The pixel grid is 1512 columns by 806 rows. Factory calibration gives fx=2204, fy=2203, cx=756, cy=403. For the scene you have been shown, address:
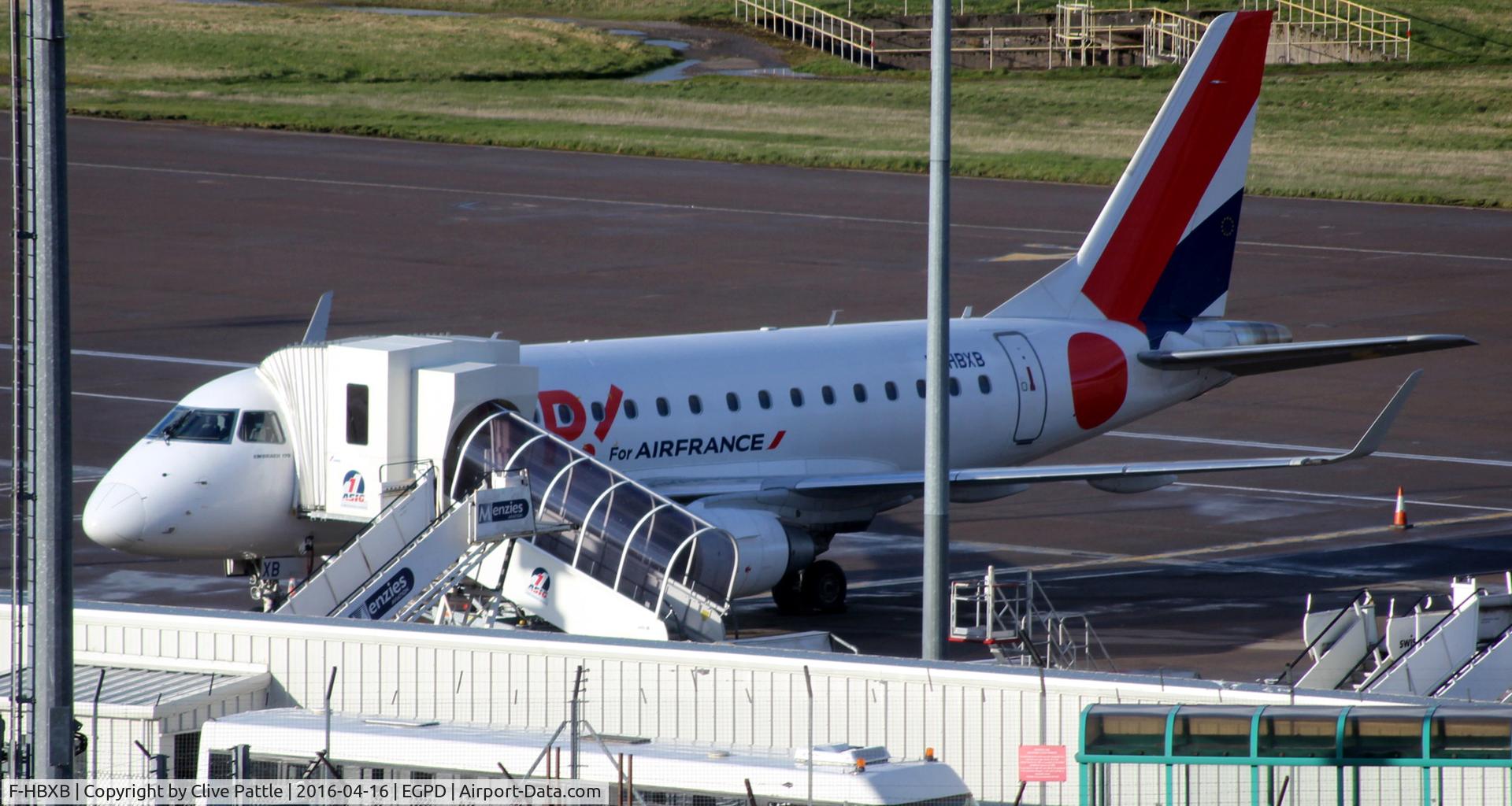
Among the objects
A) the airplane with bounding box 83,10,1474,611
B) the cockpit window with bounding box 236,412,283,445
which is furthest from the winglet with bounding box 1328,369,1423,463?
the cockpit window with bounding box 236,412,283,445

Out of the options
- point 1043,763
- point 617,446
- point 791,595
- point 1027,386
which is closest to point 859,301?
point 1027,386

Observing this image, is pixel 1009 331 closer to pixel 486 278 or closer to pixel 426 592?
pixel 426 592

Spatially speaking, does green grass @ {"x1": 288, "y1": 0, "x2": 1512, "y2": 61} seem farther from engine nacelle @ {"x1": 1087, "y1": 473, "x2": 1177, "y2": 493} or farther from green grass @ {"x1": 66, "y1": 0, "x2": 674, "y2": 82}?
engine nacelle @ {"x1": 1087, "y1": 473, "x2": 1177, "y2": 493}

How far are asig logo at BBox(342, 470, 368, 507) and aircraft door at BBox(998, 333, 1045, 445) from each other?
1278 centimetres

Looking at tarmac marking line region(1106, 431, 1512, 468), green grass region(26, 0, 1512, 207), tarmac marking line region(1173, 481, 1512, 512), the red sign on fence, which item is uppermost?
green grass region(26, 0, 1512, 207)

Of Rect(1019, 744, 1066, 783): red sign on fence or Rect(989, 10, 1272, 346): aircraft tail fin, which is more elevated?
Rect(989, 10, 1272, 346): aircraft tail fin

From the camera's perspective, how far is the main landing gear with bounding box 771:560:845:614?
31984mm

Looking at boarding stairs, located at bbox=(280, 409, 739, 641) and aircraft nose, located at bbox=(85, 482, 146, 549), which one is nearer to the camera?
boarding stairs, located at bbox=(280, 409, 739, 641)

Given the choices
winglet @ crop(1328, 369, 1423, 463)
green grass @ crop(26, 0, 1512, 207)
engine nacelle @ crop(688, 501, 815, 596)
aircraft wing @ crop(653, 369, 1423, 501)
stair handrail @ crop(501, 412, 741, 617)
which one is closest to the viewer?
stair handrail @ crop(501, 412, 741, 617)

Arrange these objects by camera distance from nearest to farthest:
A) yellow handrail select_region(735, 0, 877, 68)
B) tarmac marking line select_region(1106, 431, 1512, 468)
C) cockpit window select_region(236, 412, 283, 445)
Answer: cockpit window select_region(236, 412, 283, 445)
tarmac marking line select_region(1106, 431, 1512, 468)
yellow handrail select_region(735, 0, 877, 68)

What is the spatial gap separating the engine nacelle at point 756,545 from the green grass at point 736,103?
53.4 meters

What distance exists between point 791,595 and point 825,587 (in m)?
0.53

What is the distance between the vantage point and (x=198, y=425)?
28.3 m

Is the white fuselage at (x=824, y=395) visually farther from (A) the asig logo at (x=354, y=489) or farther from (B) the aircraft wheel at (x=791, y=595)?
(A) the asig logo at (x=354, y=489)
